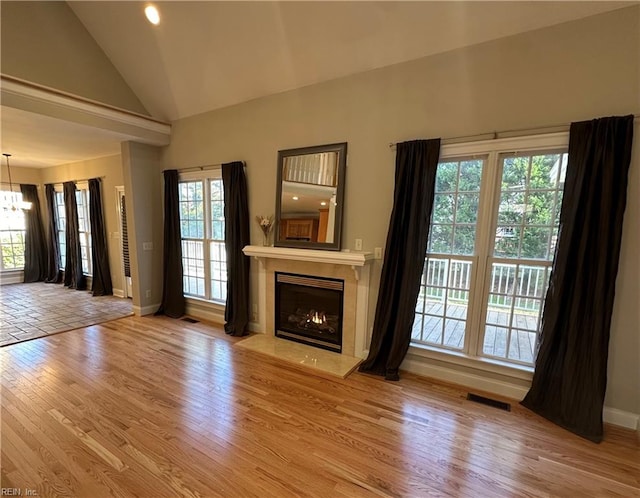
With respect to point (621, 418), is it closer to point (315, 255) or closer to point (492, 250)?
point (492, 250)

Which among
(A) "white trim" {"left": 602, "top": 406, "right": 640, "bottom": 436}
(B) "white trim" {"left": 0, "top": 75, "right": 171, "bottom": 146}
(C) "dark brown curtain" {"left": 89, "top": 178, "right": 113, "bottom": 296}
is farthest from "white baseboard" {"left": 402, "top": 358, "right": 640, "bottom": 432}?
(C) "dark brown curtain" {"left": 89, "top": 178, "right": 113, "bottom": 296}

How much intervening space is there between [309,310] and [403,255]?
1.45 metres

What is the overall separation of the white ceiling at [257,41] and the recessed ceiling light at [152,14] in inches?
2.4

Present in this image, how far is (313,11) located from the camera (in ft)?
8.60

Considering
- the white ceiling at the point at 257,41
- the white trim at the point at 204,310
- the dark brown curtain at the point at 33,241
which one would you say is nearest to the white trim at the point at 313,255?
the white trim at the point at 204,310

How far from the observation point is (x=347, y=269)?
10.7 feet

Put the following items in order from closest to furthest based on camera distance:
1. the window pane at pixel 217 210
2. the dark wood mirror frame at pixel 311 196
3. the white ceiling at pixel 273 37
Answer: the white ceiling at pixel 273 37, the dark wood mirror frame at pixel 311 196, the window pane at pixel 217 210

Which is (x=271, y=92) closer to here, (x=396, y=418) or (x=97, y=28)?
(x=97, y=28)

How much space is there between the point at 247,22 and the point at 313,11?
2.32ft

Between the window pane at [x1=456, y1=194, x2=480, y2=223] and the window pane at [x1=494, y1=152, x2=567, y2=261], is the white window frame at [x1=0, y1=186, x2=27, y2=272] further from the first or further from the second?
the window pane at [x1=494, y1=152, x2=567, y2=261]

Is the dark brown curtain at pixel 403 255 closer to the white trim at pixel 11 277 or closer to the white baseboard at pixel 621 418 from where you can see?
the white baseboard at pixel 621 418

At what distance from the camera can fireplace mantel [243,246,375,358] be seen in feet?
10.1

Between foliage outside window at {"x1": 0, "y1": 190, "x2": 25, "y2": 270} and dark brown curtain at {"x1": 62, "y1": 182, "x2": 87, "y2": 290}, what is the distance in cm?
137

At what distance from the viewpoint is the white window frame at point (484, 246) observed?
2.46 metres
